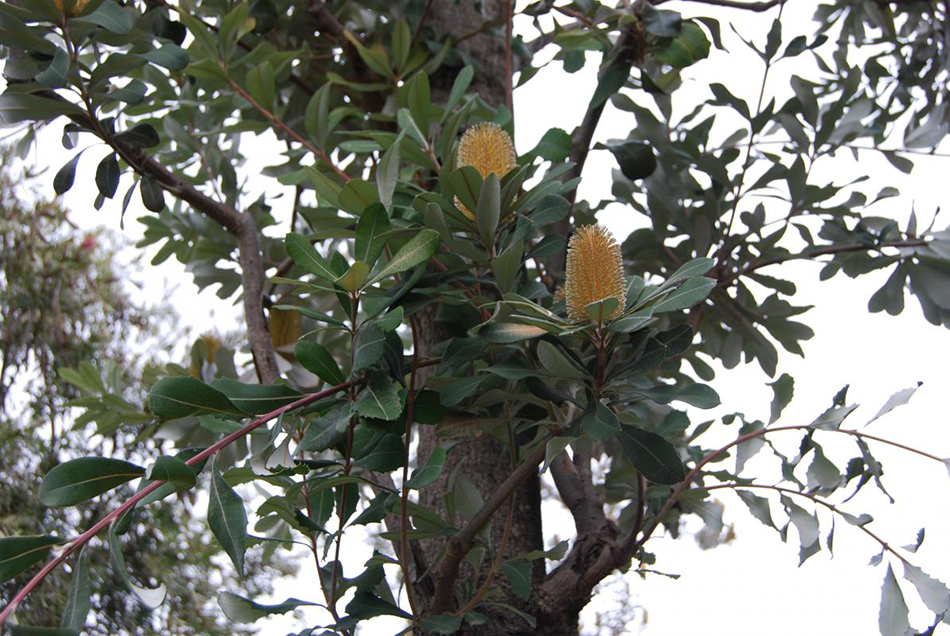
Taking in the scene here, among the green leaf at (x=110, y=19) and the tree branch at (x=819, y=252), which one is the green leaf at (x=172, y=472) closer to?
the green leaf at (x=110, y=19)

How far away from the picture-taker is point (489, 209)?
551mm

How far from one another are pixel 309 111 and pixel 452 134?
200 millimetres

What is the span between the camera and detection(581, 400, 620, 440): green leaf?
0.47 metres

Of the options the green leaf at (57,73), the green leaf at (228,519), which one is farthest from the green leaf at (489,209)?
the green leaf at (57,73)

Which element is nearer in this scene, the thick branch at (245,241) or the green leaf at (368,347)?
the green leaf at (368,347)

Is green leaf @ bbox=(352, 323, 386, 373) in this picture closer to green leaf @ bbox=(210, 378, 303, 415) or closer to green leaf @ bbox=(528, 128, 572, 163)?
green leaf @ bbox=(210, 378, 303, 415)

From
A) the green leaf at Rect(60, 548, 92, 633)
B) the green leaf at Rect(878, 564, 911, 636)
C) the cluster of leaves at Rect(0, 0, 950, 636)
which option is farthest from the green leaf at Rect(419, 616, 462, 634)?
the green leaf at Rect(878, 564, 911, 636)

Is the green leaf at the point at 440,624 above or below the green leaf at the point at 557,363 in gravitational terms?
below

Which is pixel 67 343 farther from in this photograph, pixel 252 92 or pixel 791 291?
pixel 791 291

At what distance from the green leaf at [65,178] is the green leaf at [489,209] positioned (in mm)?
357

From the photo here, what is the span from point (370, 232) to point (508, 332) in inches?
4.4

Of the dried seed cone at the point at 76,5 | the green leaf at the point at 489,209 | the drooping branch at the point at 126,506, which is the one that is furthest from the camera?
the dried seed cone at the point at 76,5

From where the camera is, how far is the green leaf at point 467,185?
55 centimetres

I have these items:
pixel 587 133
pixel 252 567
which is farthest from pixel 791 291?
pixel 252 567
